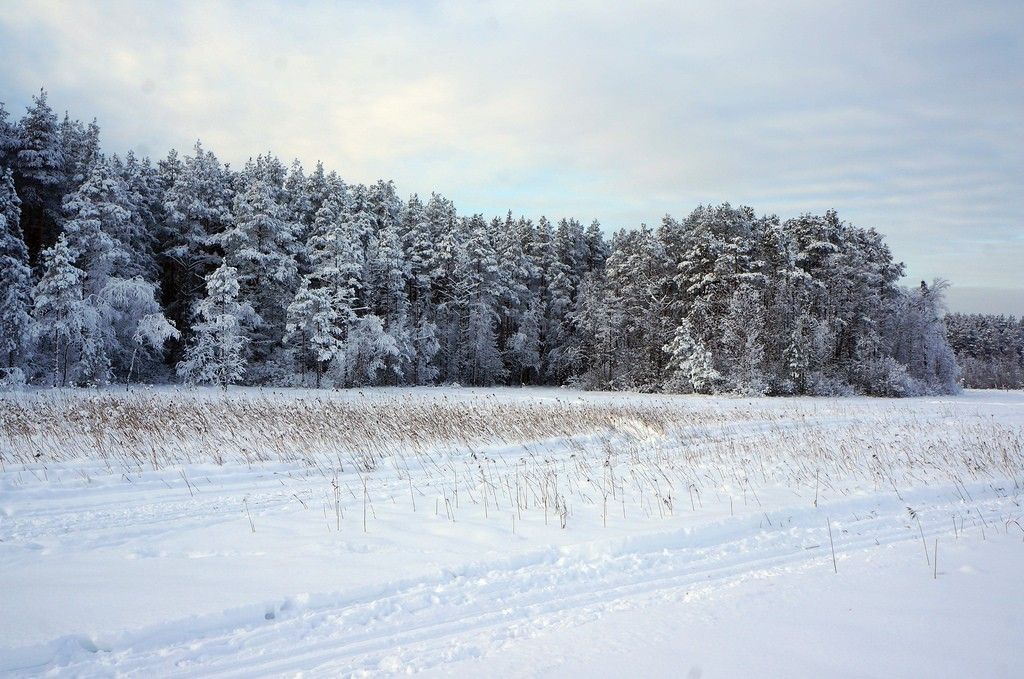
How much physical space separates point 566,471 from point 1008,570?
616cm

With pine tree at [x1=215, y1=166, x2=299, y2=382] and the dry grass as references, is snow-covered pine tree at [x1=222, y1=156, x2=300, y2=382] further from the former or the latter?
the dry grass

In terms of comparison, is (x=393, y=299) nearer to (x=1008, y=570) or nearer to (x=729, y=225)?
(x=729, y=225)

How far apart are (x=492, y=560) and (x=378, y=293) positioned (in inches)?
1500

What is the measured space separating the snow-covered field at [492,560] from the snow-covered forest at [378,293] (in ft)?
68.7

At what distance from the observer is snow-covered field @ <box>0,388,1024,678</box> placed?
371 cm

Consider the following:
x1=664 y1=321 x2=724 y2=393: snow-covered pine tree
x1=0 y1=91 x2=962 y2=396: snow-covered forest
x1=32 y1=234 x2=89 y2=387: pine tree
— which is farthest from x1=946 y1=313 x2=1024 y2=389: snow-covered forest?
x1=32 y1=234 x2=89 y2=387: pine tree

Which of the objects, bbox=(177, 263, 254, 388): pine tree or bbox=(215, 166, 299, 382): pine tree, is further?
bbox=(215, 166, 299, 382): pine tree

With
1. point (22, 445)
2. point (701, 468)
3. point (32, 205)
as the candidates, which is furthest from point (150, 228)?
point (701, 468)

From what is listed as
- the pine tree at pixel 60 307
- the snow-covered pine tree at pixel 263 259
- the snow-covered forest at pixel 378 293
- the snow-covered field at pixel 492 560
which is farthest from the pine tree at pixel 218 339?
the snow-covered field at pixel 492 560

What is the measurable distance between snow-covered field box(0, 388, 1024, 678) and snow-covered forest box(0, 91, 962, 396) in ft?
68.7

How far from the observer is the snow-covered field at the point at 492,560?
371 cm

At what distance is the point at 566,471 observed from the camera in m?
10.3

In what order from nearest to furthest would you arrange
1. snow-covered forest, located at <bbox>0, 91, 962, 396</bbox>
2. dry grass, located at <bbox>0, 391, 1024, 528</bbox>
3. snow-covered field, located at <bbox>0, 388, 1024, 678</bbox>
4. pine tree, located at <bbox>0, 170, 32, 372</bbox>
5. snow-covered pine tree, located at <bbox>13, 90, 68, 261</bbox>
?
snow-covered field, located at <bbox>0, 388, 1024, 678</bbox>
dry grass, located at <bbox>0, 391, 1024, 528</bbox>
pine tree, located at <bbox>0, 170, 32, 372</bbox>
snow-covered forest, located at <bbox>0, 91, 962, 396</bbox>
snow-covered pine tree, located at <bbox>13, 90, 68, 261</bbox>

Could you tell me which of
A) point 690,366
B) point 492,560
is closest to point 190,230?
point 690,366
